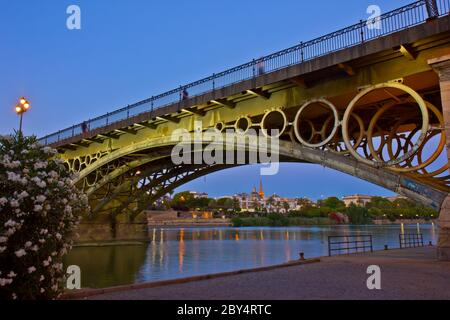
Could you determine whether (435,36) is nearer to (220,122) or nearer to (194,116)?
(220,122)

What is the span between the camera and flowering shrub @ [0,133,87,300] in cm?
703

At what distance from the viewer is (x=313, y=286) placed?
9656mm

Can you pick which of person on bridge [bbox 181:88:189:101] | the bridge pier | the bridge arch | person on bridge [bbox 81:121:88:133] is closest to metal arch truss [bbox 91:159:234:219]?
the bridge arch

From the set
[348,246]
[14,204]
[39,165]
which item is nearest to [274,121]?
[348,246]

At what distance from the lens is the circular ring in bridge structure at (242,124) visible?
66.4 ft

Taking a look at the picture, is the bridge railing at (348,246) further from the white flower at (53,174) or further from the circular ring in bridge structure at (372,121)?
the white flower at (53,174)

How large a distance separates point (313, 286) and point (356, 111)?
11.0m

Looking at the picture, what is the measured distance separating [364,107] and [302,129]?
4.81 m

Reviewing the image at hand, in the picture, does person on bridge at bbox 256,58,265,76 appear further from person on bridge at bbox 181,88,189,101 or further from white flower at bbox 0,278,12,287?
white flower at bbox 0,278,12,287

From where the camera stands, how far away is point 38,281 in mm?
7328

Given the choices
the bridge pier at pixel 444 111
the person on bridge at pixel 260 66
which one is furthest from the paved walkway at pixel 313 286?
the person on bridge at pixel 260 66

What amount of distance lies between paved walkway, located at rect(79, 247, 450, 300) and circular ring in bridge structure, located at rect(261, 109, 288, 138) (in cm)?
779

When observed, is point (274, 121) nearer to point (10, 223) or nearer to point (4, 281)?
point (10, 223)

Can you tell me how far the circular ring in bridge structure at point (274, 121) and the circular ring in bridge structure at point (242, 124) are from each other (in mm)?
796
